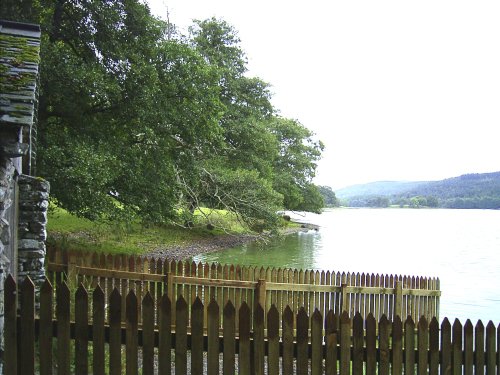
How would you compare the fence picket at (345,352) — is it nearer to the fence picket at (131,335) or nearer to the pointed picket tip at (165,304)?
the pointed picket tip at (165,304)

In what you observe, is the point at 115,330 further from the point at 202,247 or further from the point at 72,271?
the point at 202,247

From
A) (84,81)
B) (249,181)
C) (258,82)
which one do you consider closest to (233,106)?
(258,82)

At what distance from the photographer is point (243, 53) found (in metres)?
31.4

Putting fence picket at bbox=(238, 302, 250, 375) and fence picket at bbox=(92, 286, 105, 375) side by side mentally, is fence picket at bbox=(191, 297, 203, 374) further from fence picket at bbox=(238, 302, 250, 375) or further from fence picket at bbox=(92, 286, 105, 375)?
fence picket at bbox=(92, 286, 105, 375)

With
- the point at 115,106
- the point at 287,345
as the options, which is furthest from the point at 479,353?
the point at 115,106

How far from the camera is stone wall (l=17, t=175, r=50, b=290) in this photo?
20.2ft

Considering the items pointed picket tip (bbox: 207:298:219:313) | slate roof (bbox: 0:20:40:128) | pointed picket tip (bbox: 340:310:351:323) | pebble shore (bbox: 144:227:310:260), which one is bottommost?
pebble shore (bbox: 144:227:310:260)

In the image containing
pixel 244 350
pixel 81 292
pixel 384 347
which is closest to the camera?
pixel 81 292

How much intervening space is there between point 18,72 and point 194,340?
3660mm

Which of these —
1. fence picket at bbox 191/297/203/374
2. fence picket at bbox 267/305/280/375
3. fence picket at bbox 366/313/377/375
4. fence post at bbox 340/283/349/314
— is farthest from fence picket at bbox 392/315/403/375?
fence post at bbox 340/283/349/314

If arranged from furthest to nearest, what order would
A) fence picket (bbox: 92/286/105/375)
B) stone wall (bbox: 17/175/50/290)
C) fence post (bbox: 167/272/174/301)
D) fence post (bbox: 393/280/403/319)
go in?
fence post (bbox: 393/280/403/319) → fence post (bbox: 167/272/174/301) → stone wall (bbox: 17/175/50/290) → fence picket (bbox: 92/286/105/375)

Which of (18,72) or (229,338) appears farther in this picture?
(18,72)

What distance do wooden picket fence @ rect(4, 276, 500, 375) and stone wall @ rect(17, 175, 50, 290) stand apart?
2.03m

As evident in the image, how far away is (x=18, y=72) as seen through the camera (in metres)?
5.29
